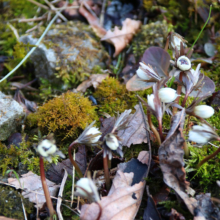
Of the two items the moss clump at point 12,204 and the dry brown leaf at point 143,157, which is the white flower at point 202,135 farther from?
the moss clump at point 12,204

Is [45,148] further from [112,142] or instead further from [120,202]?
[120,202]

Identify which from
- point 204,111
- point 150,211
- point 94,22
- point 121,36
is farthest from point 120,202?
point 94,22

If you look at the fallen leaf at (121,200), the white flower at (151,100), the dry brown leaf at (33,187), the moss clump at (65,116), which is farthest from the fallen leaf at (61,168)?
the white flower at (151,100)

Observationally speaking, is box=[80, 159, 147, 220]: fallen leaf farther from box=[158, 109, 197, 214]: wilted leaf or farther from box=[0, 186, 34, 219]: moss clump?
box=[0, 186, 34, 219]: moss clump

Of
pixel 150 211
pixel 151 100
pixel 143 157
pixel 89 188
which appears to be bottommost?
pixel 150 211

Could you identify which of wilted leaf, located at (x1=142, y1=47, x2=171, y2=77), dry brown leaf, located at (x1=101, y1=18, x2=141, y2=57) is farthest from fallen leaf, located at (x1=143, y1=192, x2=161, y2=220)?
dry brown leaf, located at (x1=101, y1=18, x2=141, y2=57)

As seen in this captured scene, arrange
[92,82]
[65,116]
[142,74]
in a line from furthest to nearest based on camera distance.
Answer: [92,82] → [65,116] → [142,74]
